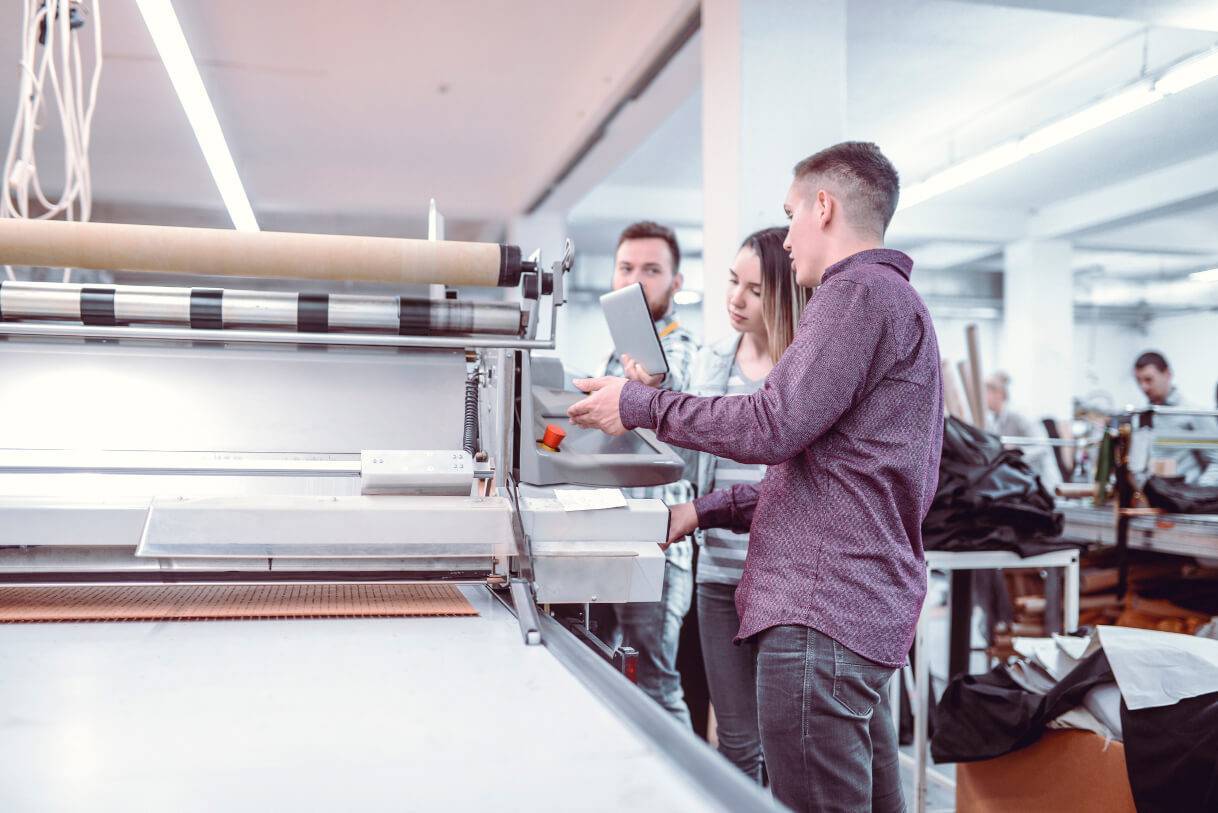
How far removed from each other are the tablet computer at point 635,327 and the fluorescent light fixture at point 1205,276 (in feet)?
25.8

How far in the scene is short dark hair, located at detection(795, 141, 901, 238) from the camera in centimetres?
129

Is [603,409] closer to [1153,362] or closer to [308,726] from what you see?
[308,726]

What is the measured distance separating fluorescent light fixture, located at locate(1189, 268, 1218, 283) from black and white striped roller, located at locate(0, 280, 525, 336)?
8.19 meters

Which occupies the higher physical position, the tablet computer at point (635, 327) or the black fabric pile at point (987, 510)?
the tablet computer at point (635, 327)

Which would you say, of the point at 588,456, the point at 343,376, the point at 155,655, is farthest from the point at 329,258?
the point at 155,655

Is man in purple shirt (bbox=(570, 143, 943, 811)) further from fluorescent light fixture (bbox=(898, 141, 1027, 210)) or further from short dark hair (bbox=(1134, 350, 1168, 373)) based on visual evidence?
fluorescent light fixture (bbox=(898, 141, 1027, 210))

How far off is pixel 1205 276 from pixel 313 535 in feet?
32.8

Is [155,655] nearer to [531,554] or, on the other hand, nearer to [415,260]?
[531,554]

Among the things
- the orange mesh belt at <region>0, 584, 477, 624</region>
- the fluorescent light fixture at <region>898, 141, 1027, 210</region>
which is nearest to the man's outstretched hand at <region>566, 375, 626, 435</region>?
the orange mesh belt at <region>0, 584, 477, 624</region>

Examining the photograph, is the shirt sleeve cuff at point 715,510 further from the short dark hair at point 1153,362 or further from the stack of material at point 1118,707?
the short dark hair at point 1153,362

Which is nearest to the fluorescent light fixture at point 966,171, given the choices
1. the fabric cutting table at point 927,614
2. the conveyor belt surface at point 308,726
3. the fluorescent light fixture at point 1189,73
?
the fluorescent light fixture at point 1189,73

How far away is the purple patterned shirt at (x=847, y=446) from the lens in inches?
45.9

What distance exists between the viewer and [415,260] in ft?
4.21

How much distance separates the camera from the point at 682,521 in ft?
4.77
